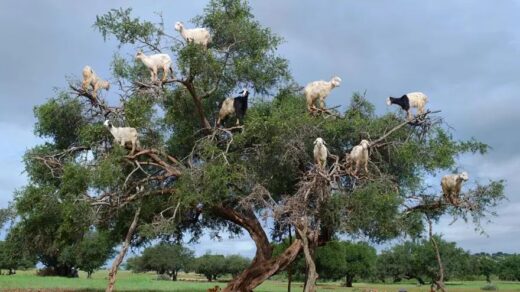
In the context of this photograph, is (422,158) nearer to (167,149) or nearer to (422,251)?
(167,149)

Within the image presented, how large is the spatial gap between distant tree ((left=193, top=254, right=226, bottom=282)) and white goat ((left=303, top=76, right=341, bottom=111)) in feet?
263

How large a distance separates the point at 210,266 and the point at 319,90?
8124 cm

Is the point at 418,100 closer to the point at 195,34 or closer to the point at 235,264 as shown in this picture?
the point at 195,34

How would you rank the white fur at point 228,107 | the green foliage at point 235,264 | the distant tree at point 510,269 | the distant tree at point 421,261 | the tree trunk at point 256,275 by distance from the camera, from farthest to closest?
1. the distant tree at point 510,269
2. the green foliage at point 235,264
3. the distant tree at point 421,261
4. the tree trunk at point 256,275
5. the white fur at point 228,107

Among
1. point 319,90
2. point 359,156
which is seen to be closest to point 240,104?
point 319,90

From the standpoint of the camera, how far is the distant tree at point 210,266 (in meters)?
96.6

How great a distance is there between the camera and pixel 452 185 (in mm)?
17062

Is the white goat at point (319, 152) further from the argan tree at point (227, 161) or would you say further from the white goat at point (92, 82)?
the white goat at point (92, 82)

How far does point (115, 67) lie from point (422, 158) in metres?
11.4

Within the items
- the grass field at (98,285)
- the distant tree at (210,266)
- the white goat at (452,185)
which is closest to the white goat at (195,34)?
the white goat at (452,185)

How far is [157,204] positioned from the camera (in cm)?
1947

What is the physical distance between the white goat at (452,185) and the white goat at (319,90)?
4.50 m

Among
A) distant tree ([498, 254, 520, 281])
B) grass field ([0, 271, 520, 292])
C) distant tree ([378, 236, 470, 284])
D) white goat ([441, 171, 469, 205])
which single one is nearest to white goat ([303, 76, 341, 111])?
white goat ([441, 171, 469, 205])

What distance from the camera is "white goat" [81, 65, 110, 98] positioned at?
717 inches
